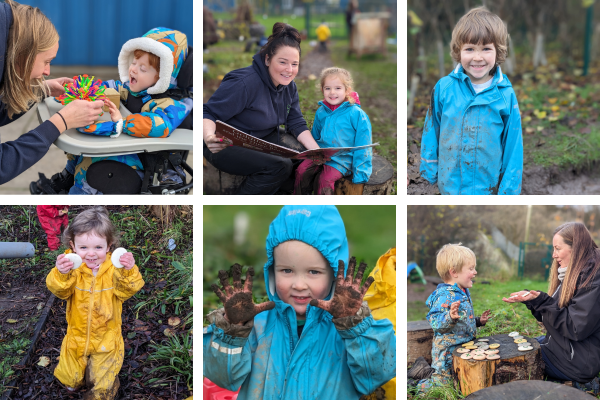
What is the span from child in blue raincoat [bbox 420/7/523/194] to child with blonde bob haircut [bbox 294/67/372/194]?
39cm

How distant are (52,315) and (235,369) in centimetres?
112

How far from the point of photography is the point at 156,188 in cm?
304

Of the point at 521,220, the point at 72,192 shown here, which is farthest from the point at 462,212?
the point at 72,192

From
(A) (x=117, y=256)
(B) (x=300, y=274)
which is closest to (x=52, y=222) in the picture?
(A) (x=117, y=256)

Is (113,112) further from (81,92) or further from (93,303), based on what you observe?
(93,303)

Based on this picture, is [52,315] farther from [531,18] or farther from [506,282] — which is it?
[531,18]

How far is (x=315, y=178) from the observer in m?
3.09

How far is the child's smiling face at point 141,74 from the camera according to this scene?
2943mm

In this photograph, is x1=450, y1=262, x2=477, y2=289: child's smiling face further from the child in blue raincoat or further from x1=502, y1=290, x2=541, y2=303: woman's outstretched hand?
the child in blue raincoat

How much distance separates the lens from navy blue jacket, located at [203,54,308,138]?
2916mm

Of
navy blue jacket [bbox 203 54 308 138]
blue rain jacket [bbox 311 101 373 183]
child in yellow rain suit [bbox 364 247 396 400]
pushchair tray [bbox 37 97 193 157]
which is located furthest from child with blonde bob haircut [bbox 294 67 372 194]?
pushchair tray [bbox 37 97 193 157]

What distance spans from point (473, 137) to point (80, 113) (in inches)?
85.3

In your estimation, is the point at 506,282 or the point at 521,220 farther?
the point at 521,220

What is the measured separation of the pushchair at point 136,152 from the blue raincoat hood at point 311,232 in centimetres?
70
